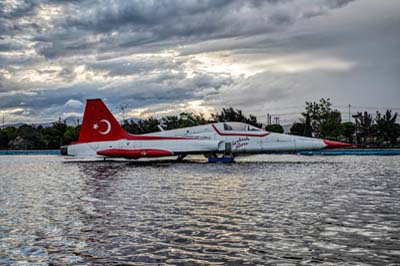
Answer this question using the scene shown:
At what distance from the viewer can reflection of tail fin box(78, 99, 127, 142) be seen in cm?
4081

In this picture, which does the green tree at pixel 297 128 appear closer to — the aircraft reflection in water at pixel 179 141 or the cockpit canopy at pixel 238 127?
the cockpit canopy at pixel 238 127

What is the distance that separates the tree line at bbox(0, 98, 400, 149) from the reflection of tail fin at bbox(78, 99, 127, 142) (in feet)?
169

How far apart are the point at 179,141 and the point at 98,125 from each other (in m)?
7.52

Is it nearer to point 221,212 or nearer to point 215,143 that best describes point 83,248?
point 221,212

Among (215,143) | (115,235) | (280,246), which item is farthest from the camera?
(215,143)

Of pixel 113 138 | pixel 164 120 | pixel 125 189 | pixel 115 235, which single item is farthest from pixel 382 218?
pixel 164 120

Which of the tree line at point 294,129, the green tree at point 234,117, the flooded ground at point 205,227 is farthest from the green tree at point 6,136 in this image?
the flooded ground at point 205,227

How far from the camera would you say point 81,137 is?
4138cm

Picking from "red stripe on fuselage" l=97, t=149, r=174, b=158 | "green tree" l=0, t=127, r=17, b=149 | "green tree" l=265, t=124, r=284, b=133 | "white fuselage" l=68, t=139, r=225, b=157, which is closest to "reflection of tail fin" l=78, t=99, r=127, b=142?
"white fuselage" l=68, t=139, r=225, b=157

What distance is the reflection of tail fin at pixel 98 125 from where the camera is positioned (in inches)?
1607

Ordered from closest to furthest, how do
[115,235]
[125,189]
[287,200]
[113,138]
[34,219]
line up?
[115,235] → [34,219] → [287,200] → [125,189] → [113,138]

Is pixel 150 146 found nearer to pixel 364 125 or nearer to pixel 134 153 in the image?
pixel 134 153

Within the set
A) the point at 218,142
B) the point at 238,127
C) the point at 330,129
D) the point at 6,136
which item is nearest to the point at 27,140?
the point at 6,136

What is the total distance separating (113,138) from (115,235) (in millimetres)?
32856
